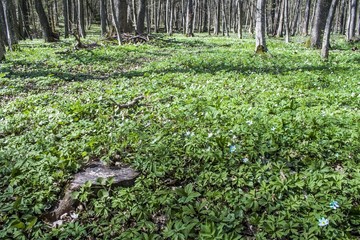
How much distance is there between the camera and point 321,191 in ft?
9.99

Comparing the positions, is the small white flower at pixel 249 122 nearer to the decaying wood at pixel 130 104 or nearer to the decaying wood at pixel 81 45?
the decaying wood at pixel 130 104

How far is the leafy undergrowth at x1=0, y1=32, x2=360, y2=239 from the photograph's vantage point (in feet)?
9.49

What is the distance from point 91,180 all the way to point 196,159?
1377 millimetres

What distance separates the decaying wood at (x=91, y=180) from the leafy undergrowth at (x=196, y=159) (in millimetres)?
104

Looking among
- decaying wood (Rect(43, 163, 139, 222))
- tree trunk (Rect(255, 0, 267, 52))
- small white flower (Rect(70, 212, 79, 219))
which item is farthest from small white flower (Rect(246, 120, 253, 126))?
tree trunk (Rect(255, 0, 267, 52))

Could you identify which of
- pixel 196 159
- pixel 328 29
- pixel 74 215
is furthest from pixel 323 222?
pixel 328 29

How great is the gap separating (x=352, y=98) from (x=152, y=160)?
4482mm

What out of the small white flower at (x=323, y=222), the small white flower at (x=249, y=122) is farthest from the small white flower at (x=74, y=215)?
the small white flower at (x=249, y=122)

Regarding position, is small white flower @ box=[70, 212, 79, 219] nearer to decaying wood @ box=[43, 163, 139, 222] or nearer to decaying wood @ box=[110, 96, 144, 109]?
decaying wood @ box=[43, 163, 139, 222]

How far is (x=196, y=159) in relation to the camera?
390 centimetres

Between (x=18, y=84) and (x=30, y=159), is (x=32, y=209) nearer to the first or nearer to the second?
(x=30, y=159)

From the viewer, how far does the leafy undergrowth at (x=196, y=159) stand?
114 inches

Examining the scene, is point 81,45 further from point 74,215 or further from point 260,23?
point 74,215

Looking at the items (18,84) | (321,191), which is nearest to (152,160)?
(321,191)
